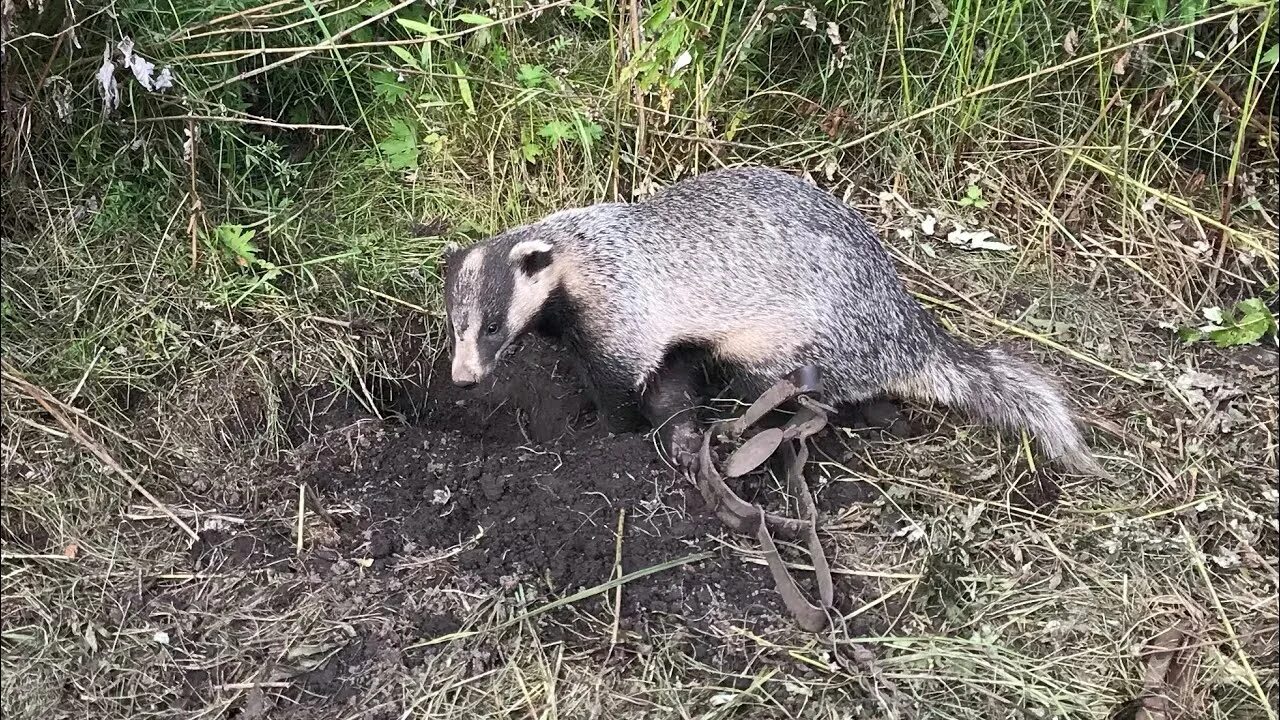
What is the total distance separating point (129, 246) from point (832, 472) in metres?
2.85

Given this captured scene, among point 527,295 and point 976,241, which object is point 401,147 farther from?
point 976,241

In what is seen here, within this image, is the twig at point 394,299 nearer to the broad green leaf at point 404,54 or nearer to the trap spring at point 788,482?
the broad green leaf at point 404,54

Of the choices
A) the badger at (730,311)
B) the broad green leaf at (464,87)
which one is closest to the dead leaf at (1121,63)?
the badger at (730,311)

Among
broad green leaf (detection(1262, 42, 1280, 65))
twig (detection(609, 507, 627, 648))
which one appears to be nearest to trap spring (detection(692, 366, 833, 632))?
twig (detection(609, 507, 627, 648))

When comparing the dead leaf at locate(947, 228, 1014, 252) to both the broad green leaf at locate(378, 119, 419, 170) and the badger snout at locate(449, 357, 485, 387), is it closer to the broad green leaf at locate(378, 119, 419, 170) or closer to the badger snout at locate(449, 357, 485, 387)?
the badger snout at locate(449, 357, 485, 387)

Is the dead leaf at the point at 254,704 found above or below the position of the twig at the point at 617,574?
Answer: below

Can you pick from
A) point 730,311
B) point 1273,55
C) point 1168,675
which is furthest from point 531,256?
point 1273,55

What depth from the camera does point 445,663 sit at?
2.58m

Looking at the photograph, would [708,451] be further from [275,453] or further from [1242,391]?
[1242,391]

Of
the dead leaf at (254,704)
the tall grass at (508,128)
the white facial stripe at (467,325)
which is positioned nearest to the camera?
the dead leaf at (254,704)

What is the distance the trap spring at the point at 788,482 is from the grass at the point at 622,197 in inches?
5.7

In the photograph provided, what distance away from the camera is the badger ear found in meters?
3.13

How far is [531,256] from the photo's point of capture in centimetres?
314

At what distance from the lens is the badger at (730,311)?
10.3 feet
